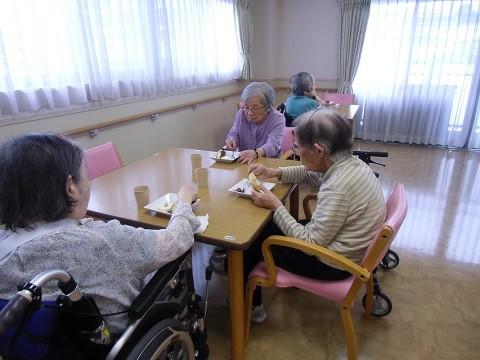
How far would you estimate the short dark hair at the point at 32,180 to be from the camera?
76 centimetres

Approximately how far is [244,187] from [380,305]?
3.32 ft

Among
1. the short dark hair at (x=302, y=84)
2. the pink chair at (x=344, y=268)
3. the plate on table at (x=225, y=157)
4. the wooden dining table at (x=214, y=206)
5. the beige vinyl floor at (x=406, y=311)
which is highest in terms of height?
the short dark hair at (x=302, y=84)

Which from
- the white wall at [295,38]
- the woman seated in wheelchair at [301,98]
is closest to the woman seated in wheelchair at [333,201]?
the woman seated in wheelchair at [301,98]

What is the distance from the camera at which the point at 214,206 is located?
136 centimetres

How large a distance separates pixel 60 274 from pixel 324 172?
103cm

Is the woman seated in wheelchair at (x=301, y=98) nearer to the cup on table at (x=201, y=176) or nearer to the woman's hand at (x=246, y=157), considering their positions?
the woman's hand at (x=246, y=157)

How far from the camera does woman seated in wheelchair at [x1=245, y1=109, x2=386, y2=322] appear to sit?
120 centimetres

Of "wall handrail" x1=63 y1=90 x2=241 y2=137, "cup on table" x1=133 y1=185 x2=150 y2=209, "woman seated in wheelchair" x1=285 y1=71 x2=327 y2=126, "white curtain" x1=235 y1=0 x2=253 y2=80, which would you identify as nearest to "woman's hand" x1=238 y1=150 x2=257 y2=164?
"cup on table" x1=133 y1=185 x2=150 y2=209

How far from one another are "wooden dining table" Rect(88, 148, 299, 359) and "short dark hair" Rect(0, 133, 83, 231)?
0.45 m

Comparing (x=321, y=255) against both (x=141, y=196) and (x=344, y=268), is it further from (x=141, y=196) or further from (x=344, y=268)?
(x=141, y=196)

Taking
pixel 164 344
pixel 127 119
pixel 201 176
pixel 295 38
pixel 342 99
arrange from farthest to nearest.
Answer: pixel 295 38, pixel 342 99, pixel 127 119, pixel 201 176, pixel 164 344

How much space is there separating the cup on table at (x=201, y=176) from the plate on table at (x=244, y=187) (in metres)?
0.14

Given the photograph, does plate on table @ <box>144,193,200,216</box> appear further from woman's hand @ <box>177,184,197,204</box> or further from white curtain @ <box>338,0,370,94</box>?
white curtain @ <box>338,0,370,94</box>

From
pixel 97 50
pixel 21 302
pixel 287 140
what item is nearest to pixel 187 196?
pixel 21 302
